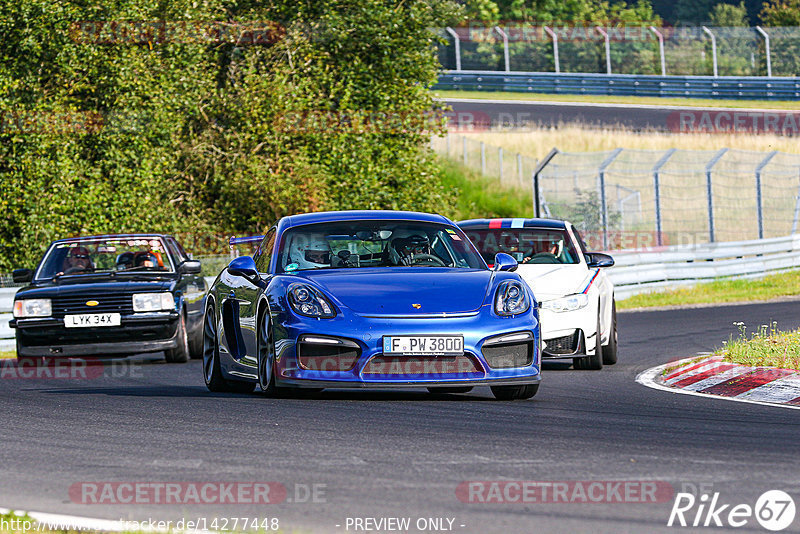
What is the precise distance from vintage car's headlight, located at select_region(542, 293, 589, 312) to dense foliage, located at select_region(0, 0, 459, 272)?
Result: 49.3 ft

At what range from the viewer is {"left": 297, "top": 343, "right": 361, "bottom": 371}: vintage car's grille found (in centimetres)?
909

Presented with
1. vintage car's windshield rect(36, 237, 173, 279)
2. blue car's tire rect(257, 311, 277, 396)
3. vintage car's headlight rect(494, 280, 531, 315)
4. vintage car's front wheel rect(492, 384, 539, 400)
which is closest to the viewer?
vintage car's headlight rect(494, 280, 531, 315)

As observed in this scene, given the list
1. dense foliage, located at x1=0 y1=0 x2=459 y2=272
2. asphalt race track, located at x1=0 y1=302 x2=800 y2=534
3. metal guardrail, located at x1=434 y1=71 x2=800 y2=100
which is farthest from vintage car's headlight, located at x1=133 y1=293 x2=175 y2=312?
metal guardrail, located at x1=434 y1=71 x2=800 y2=100

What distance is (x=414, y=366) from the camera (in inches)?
356

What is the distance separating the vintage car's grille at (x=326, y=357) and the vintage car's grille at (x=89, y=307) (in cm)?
611

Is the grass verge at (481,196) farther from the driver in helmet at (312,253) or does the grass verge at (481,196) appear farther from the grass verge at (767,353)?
the driver in helmet at (312,253)

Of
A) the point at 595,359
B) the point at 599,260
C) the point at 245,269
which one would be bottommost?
the point at 595,359

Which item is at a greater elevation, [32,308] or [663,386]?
[32,308]

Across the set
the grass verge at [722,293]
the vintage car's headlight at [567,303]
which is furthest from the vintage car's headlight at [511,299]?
the grass verge at [722,293]

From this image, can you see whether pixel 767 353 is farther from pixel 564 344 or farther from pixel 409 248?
pixel 409 248

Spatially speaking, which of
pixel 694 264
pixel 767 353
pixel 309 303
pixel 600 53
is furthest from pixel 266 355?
pixel 600 53

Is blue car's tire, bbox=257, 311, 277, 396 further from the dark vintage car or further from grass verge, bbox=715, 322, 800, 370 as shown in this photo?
the dark vintage car

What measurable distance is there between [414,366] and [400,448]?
1.66 m

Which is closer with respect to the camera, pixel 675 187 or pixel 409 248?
pixel 409 248
